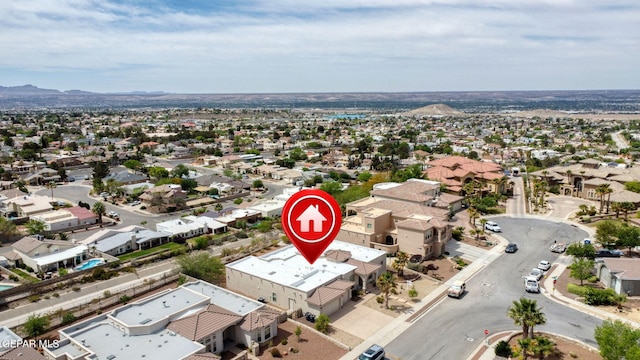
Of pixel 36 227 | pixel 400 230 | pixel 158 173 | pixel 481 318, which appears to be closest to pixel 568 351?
pixel 481 318

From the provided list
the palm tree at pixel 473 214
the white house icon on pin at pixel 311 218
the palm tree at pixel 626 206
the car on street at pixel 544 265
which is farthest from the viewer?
the palm tree at pixel 626 206

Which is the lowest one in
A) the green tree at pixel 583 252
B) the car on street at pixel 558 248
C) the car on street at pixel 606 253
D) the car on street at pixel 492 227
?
the car on street at pixel 558 248

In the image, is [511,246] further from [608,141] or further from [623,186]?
[608,141]

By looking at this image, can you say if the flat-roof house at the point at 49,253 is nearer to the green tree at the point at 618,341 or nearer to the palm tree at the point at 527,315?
the palm tree at the point at 527,315

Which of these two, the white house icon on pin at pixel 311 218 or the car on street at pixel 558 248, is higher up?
the white house icon on pin at pixel 311 218

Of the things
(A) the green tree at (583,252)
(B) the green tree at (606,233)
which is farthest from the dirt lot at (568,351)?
(B) the green tree at (606,233)

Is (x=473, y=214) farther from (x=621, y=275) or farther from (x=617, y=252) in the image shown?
(x=621, y=275)

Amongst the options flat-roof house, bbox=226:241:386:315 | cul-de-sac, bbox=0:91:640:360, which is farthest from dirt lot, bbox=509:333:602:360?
flat-roof house, bbox=226:241:386:315
